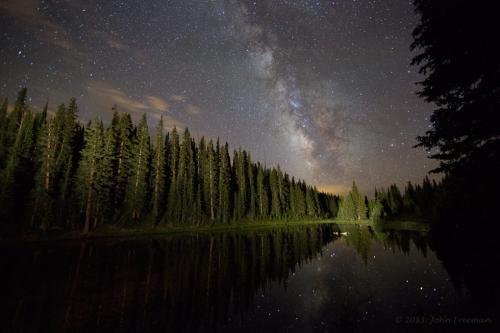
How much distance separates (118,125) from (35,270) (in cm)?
3953

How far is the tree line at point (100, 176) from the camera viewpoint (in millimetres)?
30859

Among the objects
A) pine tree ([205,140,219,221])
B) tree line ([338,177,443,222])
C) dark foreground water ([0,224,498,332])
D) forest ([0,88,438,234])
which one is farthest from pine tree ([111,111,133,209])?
tree line ([338,177,443,222])

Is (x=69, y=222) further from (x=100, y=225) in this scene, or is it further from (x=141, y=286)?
(x=141, y=286)

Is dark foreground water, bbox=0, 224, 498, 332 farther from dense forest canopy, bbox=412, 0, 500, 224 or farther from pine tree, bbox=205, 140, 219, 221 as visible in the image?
pine tree, bbox=205, 140, 219, 221

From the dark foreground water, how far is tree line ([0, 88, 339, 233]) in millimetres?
16977

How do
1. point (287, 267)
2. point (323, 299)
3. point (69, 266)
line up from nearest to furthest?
1. point (323, 299)
2. point (69, 266)
3. point (287, 267)

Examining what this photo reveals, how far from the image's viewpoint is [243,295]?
398 inches

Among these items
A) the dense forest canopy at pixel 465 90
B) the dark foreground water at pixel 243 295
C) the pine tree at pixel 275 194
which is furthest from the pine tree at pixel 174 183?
the dense forest canopy at pixel 465 90

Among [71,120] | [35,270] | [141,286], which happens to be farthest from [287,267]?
[71,120]

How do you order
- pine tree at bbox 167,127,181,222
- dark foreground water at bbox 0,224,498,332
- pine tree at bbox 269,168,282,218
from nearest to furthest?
dark foreground water at bbox 0,224,498,332 → pine tree at bbox 167,127,181,222 → pine tree at bbox 269,168,282,218

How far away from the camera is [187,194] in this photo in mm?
50281

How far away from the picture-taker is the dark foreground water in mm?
7272

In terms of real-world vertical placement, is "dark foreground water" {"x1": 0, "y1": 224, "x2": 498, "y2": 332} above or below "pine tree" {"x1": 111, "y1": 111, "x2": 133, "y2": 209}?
below

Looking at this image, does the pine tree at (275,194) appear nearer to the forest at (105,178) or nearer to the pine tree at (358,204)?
the forest at (105,178)
